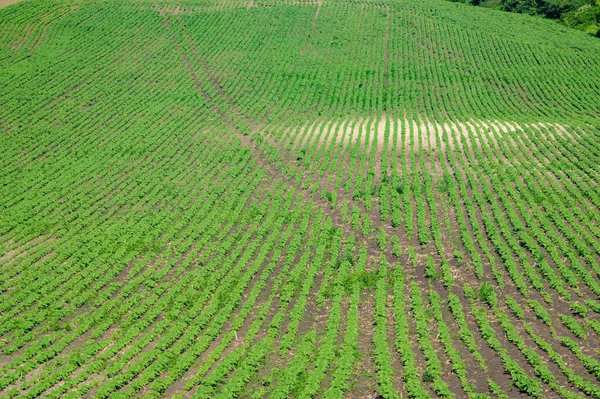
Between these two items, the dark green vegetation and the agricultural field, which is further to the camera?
the dark green vegetation

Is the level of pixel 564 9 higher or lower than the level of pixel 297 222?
higher

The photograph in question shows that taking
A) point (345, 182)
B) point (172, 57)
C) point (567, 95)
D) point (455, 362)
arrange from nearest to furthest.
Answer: point (455, 362) < point (345, 182) < point (567, 95) < point (172, 57)

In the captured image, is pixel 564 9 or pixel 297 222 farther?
pixel 564 9

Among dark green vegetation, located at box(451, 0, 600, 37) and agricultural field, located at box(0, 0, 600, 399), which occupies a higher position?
dark green vegetation, located at box(451, 0, 600, 37)

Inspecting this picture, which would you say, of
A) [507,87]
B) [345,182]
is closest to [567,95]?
[507,87]

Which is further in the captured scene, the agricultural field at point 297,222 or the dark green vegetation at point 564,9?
the dark green vegetation at point 564,9

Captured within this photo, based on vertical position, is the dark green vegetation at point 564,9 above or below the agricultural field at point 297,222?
above

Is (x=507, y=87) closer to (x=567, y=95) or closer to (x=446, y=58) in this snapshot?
(x=567, y=95)

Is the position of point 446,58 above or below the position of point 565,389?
above
